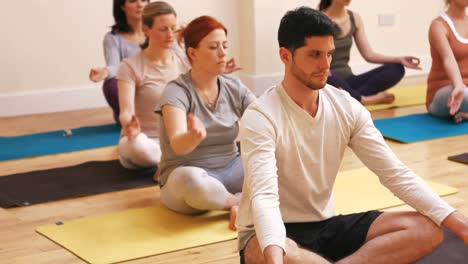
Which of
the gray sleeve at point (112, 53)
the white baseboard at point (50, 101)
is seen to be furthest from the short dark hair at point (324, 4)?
the white baseboard at point (50, 101)

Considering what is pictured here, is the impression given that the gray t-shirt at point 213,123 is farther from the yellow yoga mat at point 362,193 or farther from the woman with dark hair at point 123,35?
the woman with dark hair at point 123,35

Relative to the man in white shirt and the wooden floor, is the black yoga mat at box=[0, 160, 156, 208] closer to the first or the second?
the wooden floor

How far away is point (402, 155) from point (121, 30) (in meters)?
1.80

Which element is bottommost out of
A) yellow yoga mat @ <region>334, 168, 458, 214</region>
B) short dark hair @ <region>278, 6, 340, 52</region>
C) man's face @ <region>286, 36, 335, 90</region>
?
yellow yoga mat @ <region>334, 168, 458, 214</region>

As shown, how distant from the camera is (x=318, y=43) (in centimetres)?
222

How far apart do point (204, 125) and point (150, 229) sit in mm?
444

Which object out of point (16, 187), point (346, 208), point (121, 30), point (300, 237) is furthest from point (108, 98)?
point (300, 237)

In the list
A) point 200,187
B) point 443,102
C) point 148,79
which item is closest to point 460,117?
point 443,102

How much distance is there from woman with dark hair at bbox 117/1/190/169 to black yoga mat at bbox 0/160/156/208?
95 mm

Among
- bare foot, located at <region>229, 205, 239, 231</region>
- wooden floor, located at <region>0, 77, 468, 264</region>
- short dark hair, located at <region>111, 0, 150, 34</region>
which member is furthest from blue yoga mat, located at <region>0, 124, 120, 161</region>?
bare foot, located at <region>229, 205, 239, 231</region>

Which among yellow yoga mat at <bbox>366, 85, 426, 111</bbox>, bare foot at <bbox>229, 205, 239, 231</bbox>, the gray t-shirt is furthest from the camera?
yellow yoga mat at <bbox>366, 85, 426, 111</bbox>

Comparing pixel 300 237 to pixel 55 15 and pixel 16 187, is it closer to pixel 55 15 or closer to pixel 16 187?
pixel 16 187

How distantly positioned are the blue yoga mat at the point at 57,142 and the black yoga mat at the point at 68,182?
42 centimetres

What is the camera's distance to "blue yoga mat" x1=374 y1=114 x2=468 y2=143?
4.50 meters
